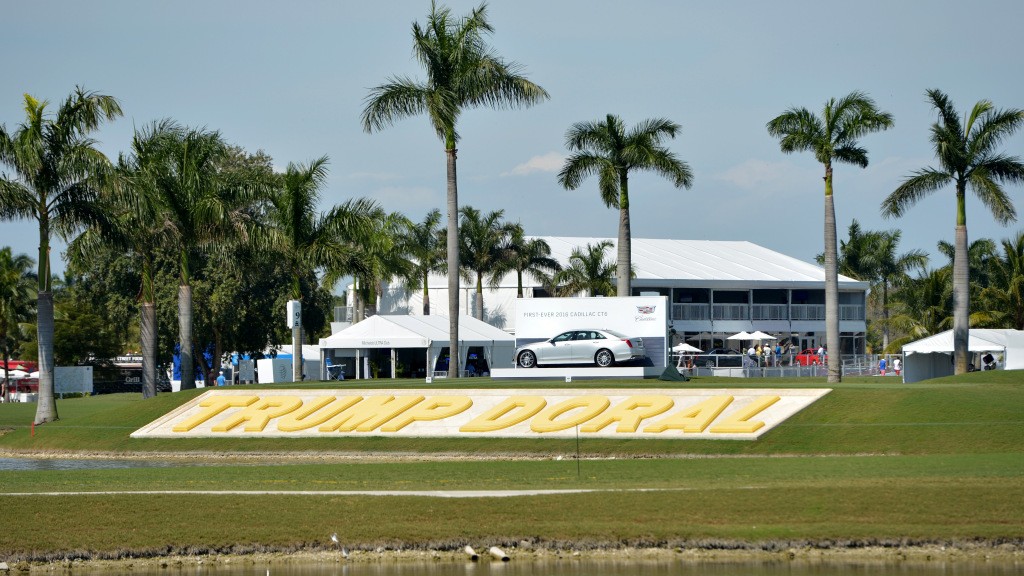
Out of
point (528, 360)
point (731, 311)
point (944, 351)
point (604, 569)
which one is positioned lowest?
point (604, 569)

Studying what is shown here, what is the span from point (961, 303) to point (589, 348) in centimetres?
1430

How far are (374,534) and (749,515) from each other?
5774 millimetres

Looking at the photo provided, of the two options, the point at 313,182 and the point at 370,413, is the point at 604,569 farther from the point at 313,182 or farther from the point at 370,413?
the point at 313,182

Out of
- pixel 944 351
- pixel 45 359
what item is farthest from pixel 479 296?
pixel 45 359

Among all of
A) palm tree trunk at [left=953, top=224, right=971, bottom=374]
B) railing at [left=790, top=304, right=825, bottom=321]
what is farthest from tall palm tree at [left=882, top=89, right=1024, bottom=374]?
railing at [left=790, top=304, right=825, bottom=321]

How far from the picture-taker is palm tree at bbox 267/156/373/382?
46.0 meters

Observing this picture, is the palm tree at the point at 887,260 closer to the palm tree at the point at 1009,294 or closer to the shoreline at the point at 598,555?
the palm tree at the point at 1009,294

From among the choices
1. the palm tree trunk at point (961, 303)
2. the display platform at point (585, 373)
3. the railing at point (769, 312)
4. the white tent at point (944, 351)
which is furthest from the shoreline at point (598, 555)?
the railing at point (769, 312)

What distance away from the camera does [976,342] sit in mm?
48844

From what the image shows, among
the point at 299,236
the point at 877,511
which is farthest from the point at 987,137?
the point at 877,511

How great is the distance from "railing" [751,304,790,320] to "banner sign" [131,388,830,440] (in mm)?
47714

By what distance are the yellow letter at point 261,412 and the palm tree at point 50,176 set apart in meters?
7.73

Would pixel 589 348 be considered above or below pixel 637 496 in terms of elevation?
above

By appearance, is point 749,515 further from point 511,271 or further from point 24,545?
point 511,271
